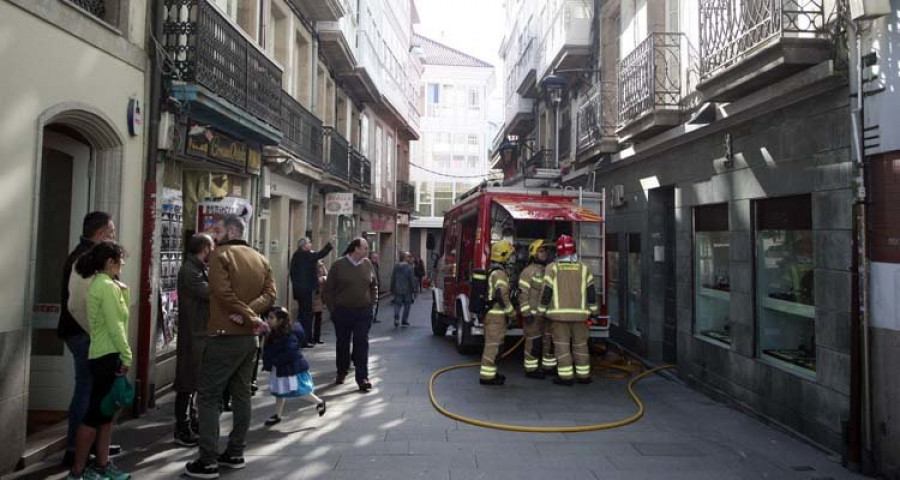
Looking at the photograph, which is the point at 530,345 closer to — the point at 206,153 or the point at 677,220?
the point at 677,220

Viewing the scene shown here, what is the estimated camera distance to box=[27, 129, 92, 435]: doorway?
20.3 ft

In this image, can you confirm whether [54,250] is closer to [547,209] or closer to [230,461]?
[230,461]

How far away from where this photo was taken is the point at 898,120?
5027 millimetres

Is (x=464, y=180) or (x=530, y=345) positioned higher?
(x=464, y=180)

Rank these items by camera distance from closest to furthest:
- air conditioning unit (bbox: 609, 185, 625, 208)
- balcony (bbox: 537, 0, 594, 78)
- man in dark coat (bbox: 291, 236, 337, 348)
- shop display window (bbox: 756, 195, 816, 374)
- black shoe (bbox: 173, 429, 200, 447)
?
1. black shoe (bbox: 173, 429, 200, 447)
2. shop display window (bbox: 756, 195, 816, 374)
3. man in dark coat (bbox: 291, 236, 337, 348)
4. air conditioning unit (bbox: 609, 185, 625, 208)
5. balcony (bbox: 537, 0, 594, 78)

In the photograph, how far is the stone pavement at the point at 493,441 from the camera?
5.14 metres

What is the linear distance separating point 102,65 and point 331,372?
16.8 ft

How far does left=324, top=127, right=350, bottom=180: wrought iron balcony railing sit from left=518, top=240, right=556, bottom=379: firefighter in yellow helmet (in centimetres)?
864

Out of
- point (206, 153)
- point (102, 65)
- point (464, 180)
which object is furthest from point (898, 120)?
point (464, 180)

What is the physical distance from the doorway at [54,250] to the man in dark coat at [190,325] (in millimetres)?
1319

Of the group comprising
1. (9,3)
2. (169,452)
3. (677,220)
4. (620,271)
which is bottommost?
(169,452)

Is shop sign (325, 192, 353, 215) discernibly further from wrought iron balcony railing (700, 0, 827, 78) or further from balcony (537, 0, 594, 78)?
wrought iron balcony railing (700, 0, 827, 78)

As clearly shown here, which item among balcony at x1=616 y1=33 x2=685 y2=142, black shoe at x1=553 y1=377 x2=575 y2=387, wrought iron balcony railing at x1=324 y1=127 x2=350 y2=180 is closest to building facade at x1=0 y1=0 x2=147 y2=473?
black shoe at x1=553 y1=377 x2=575 y2=387

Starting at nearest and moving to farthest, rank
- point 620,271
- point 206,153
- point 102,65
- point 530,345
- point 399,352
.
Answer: point 102,65
point 206,153
point 530,345
point 399,352
point 620,271
